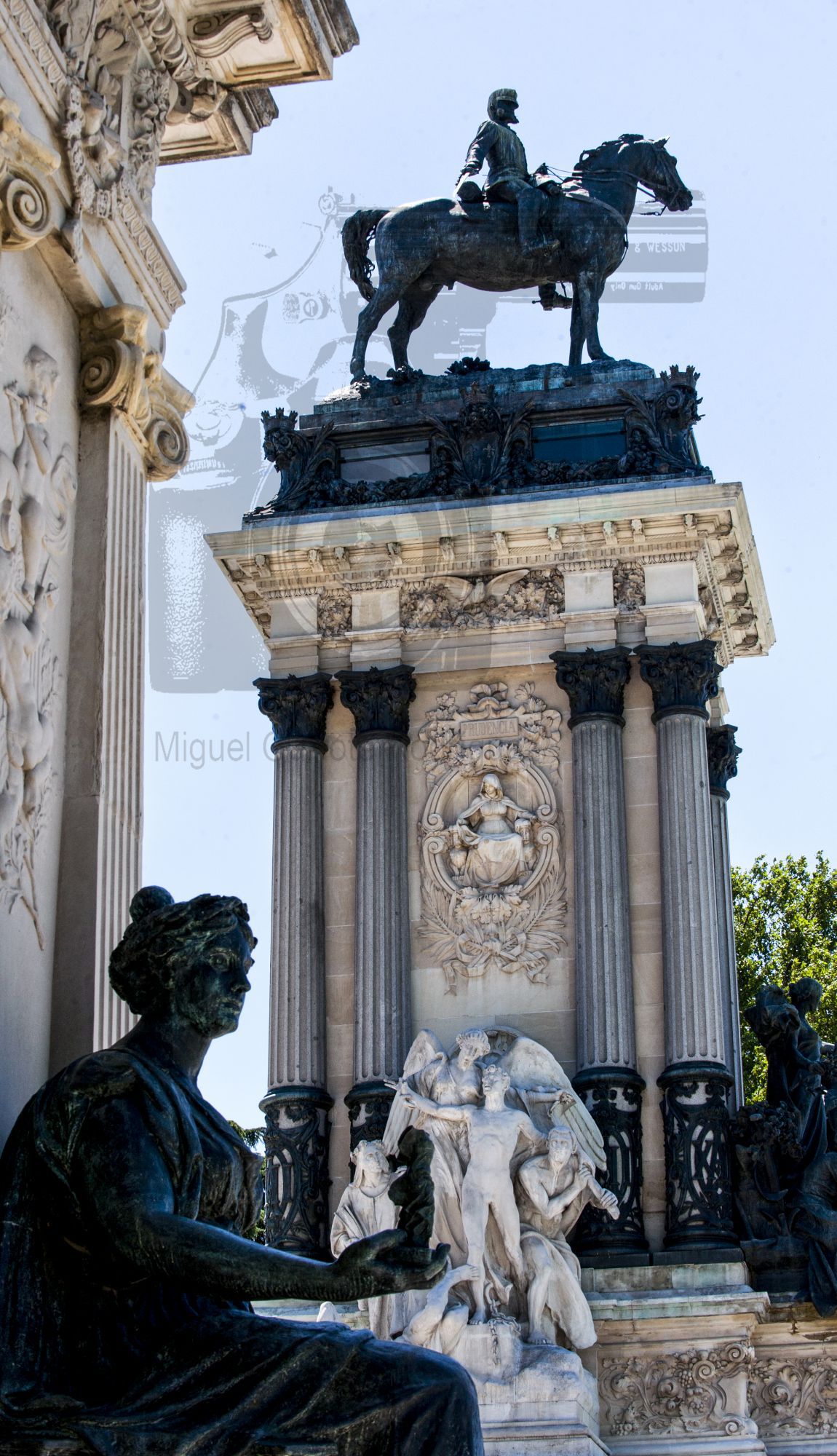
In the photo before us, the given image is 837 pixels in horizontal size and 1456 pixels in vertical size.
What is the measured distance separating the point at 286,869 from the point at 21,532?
19.3 m

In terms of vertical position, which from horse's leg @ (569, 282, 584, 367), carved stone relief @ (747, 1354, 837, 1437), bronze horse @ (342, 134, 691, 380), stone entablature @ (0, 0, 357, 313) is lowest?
carved stone relief @ (747, 1354, 837, 1437)

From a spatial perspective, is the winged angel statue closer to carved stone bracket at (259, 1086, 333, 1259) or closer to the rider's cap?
carved stone bracket at (259, 1086, 333, 1259)

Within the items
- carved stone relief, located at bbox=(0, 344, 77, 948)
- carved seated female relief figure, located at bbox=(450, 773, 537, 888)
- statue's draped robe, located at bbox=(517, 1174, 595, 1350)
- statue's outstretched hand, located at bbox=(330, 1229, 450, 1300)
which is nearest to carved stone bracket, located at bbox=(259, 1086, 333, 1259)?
statue's draped robe, located at bbox=(517, 1174, 595, 1350)

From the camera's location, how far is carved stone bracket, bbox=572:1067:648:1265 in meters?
22.8

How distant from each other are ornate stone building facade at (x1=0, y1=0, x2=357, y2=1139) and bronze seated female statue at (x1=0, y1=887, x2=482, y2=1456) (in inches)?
28.3

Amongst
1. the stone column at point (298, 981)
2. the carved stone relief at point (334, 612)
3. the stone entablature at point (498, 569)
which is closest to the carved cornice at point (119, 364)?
the stone column at point (298, 981)

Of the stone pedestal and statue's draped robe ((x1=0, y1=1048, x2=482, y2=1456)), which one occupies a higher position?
the stone pedestal

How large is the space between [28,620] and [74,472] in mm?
682

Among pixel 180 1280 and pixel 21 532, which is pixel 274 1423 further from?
pixel 21 532

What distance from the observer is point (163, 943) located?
16.8 feet

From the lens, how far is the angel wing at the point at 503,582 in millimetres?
25656

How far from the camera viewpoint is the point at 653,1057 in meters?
23.9

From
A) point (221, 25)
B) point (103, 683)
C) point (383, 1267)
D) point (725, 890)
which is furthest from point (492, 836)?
point (383, 1267)

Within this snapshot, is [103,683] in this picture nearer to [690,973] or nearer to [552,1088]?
[552,1088]
